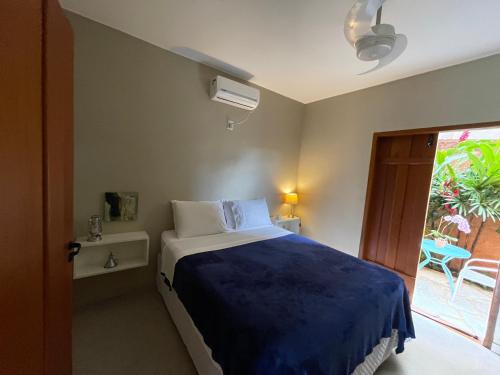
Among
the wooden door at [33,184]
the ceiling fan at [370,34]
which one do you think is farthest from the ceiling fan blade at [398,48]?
the wooden door at [33,184]

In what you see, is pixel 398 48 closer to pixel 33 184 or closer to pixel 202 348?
pixel 33 184

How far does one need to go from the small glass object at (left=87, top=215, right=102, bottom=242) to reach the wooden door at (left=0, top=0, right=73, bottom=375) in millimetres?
909

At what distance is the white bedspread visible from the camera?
6.17 ft

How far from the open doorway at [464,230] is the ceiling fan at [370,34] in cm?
183

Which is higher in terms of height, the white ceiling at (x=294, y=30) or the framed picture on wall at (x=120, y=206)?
the white ceiling at (x=294, y=30)

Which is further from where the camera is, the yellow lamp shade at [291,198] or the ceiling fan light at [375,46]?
the yellow lamp shade at [291,198]

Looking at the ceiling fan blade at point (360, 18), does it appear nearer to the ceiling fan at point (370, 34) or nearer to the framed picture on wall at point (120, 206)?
the ceiling fan at point (370, 34)

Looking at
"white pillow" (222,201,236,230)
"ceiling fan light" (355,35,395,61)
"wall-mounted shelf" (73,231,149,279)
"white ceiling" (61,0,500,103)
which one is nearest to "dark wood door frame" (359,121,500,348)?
"white ceiling" (61,0,500,103)

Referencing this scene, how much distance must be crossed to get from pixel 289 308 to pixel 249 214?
1.59 meters

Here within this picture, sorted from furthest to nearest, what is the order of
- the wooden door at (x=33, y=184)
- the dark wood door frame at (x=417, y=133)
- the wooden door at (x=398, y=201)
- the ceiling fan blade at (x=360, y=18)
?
the wooden door at (x=398, y=201) → the dark wood door frame at (x=417, y=133) → the ceiling fan blade at (x=360, y=18) → the wooden door at (x=33, y=184)

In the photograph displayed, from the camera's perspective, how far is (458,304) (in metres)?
2.59

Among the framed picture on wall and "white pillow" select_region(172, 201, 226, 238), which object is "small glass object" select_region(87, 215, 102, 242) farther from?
"white pillow" select_region(172, 201, 226, 238)

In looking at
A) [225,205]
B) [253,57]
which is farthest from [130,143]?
[253,57]

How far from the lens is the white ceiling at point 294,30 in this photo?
1.46 meters
